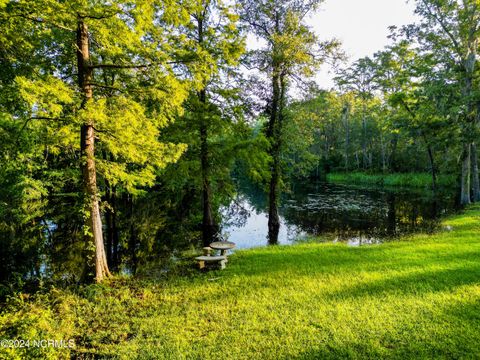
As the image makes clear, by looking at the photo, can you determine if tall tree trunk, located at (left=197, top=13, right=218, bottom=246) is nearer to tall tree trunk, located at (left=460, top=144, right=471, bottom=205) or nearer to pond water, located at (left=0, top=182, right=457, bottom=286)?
pond water, located at (left=0, top=182, right=457, bottom=286)

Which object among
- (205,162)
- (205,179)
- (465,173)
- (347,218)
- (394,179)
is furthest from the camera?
(394,179)

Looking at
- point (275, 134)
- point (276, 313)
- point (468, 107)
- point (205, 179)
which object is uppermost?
point (468, 107)

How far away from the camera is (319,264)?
887 centimetres

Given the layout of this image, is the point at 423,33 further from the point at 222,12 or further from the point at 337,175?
the point at 337,175

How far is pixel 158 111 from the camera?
802 cm

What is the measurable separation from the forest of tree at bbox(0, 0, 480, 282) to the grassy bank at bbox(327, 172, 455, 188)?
204 cm

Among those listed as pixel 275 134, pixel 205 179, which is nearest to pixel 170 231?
pixel 205 179

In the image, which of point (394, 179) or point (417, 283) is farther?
point (394, 179)

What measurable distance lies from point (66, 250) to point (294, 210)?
1559 cm

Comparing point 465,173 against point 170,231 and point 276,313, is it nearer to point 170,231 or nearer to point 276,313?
point 170,231

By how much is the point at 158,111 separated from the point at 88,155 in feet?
7.48

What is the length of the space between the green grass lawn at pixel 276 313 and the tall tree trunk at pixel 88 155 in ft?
3.80

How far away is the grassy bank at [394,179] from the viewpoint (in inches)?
1246

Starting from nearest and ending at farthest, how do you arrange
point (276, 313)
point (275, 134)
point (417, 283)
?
point (276, 313) → point (417, 283) → point (275, 134)
